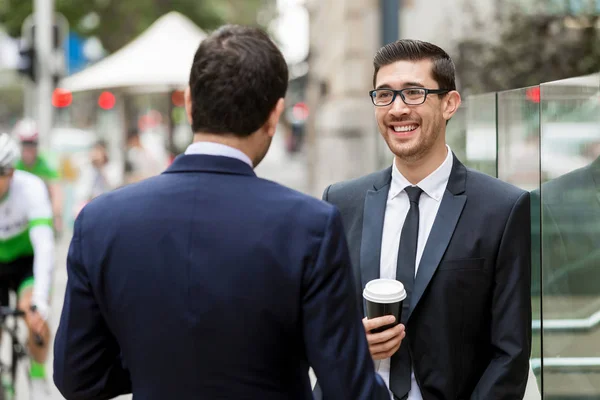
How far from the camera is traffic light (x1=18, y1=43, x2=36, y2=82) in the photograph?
1510cm

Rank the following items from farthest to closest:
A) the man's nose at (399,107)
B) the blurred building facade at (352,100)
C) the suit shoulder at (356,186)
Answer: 1. the blurred building facade at (352,100)
2. the suit shoulder at (356,186)
3. the man's nose at (399,107)

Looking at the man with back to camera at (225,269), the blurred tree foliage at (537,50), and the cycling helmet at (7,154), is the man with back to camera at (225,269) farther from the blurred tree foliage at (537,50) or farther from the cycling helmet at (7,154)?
the blurred tree foliage at (537,50)

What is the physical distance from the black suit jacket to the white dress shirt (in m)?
0.05

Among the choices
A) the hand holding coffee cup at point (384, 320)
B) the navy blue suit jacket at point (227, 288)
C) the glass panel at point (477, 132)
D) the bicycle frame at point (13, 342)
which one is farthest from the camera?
the bicycle frame at point (13, 342)

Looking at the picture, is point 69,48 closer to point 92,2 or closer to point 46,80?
point 92,2

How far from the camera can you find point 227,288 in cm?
203

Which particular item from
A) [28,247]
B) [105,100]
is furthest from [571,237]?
[105,100]

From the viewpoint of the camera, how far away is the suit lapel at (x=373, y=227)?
282 cm

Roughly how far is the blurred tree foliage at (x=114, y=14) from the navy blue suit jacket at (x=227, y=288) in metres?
32.1

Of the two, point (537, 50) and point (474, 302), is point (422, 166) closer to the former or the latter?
point (474, 302)

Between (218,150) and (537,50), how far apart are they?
403 inches

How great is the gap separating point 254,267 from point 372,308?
0.58m

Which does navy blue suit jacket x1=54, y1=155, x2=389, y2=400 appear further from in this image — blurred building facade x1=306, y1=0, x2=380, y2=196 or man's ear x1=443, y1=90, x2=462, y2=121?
blurred building facade x1=306, y1=0, x2=380, y2=196

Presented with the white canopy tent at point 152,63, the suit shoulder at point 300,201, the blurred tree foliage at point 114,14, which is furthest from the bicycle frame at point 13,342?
the blurred tree foliage at point 114,14
